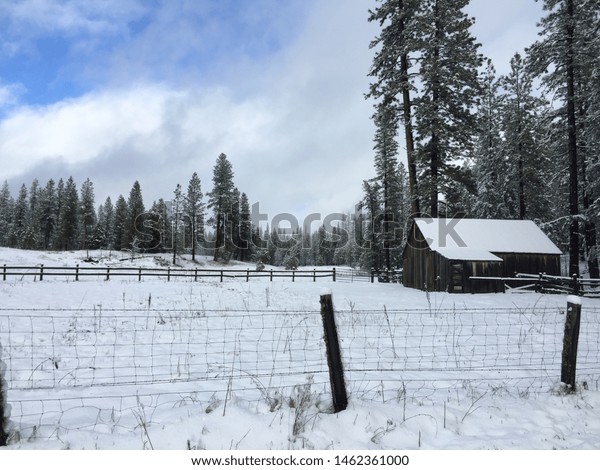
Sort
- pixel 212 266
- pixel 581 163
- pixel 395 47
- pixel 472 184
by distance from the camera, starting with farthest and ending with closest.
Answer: pixel 212 266
pixel 581 163
pixel 472 184
pixel 395 47

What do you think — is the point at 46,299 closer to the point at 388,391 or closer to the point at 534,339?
the point at 388,391

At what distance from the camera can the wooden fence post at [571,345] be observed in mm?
5270

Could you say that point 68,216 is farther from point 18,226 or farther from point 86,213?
point 18,226

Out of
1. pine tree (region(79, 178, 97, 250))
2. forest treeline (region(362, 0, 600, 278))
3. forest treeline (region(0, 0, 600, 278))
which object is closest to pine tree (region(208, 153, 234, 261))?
forest treeline (region(0, 0, 600, 278))

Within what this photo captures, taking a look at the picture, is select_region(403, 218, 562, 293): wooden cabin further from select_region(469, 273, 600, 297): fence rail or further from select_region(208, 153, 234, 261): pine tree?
select_region(208, 153, 234, 261): pine tree

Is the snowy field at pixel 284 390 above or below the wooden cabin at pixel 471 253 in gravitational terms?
below

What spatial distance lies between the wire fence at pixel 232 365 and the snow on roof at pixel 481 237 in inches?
434

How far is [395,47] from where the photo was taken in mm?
21469

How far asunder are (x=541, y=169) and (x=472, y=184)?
1525 cm

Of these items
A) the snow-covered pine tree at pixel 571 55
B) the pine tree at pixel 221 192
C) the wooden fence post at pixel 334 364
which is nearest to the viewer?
the wooden fence post at pixel 334 364

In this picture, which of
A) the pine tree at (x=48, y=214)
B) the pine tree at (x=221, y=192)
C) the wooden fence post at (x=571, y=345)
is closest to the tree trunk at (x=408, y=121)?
the wooden fence post at (x=571, y=345)

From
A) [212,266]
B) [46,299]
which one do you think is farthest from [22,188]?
[46,299]

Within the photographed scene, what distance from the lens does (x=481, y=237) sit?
75.2ft

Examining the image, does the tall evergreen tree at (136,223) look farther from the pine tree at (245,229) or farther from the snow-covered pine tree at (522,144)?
the snow-covered pine tree at (522,144)
